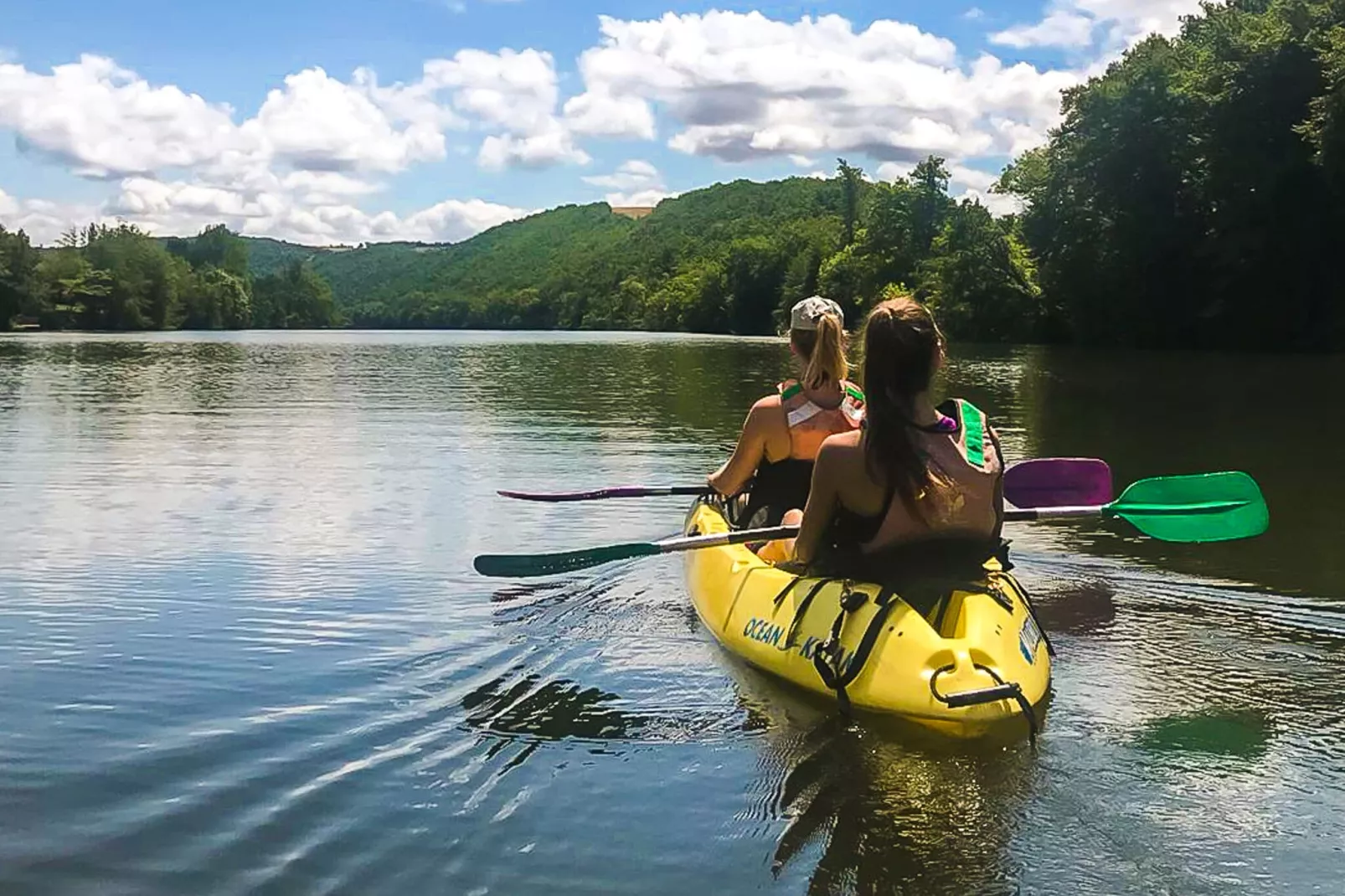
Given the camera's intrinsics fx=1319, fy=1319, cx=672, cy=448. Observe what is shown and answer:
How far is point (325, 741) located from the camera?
5.21 m

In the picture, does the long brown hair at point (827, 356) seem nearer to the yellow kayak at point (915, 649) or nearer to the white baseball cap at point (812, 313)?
the white baseball cap at point (812, 313)

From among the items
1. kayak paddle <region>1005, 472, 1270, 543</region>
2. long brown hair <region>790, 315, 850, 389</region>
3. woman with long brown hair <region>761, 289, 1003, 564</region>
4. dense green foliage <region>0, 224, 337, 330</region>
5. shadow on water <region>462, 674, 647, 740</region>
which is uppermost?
dense green foliage <region>0, 224, 337, 330</region>

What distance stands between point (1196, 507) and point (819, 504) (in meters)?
2.59

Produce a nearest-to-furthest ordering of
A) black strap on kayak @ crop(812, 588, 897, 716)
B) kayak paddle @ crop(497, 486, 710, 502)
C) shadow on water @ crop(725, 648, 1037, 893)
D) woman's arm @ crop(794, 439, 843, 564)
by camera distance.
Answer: shadow on water @ crop(725, 648, 1037, 893), black strap on kayak @ crop(812, 588, 897, 716), woman's arm @ crop(794, 439, 843, 564), kayak paddle @ crop(497, 486, 710, 502)

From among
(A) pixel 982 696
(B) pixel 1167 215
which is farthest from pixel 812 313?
(B) pixel 1167 215

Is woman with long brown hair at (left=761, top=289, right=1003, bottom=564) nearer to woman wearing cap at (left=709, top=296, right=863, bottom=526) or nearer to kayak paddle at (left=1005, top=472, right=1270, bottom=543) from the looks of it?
woman wearing cap at (left=709, top=296, right=863, bottom=526)

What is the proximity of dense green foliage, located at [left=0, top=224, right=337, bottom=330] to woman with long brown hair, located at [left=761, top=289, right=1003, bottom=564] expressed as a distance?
111849 mm

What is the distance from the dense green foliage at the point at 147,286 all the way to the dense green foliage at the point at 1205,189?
8310 cm

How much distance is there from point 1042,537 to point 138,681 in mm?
6548

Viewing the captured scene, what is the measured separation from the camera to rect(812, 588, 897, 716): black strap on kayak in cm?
534

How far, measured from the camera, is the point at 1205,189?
45375mm

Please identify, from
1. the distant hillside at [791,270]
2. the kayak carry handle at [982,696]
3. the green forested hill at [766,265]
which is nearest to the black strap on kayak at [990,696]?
the kayak carry handle at [982,696]

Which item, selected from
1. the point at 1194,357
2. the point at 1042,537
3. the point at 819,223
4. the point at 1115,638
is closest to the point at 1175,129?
the point at 1194,357

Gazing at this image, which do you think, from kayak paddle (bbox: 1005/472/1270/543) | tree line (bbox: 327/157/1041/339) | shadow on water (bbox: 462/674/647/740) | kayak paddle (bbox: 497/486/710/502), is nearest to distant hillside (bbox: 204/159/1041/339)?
tree line (bbox: 327/157/1041/339)
